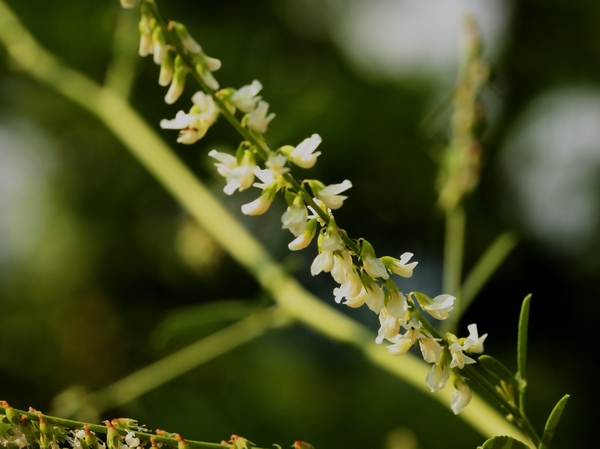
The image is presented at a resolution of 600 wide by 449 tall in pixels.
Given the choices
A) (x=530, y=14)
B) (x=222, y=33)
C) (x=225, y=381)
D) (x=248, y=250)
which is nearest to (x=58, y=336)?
(x=225, y=381)

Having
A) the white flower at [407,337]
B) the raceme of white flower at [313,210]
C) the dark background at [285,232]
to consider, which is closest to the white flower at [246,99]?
the raceme of white flower at [313,210]

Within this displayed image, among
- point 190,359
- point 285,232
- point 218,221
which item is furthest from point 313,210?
point 285,232

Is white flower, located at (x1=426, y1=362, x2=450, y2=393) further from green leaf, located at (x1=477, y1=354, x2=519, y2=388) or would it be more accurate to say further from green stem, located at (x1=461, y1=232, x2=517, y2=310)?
green stem, located at (x1=461, y1=232, x2=517, y2=310)

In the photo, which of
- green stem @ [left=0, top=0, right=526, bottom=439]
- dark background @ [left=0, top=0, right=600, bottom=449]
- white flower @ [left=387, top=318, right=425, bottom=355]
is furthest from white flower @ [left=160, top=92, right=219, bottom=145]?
dark background @ [left=0, top=0, right=600, bottom=449]

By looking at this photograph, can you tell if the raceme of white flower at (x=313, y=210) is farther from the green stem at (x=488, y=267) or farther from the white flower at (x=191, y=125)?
the green stem at (x=488, y=267)

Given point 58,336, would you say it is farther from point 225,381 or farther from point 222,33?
point 222,33

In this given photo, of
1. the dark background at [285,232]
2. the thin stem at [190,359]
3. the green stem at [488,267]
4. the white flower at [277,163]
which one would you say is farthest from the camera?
the dark background at [285,232]
